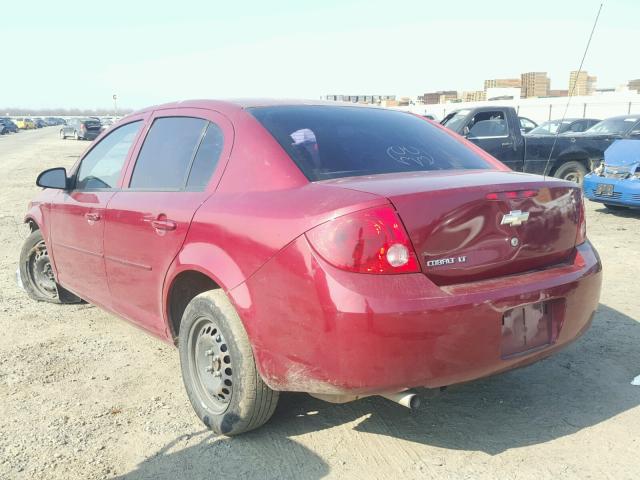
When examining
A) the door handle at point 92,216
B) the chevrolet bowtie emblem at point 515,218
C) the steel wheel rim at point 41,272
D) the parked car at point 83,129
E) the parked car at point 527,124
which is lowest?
the parked car at point 83,129

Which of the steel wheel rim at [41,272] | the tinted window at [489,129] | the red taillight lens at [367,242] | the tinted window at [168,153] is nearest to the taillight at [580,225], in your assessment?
the red taillight lens at [367,242]

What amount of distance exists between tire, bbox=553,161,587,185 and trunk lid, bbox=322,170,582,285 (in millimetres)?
9491

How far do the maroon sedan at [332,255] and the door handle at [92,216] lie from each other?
0.11m

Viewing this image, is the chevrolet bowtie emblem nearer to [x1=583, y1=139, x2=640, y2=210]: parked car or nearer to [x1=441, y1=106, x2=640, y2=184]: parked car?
[x1=583, y1=139, x2=640, y2=210]: parked car

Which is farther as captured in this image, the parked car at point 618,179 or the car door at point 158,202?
the parked car at point 618,179

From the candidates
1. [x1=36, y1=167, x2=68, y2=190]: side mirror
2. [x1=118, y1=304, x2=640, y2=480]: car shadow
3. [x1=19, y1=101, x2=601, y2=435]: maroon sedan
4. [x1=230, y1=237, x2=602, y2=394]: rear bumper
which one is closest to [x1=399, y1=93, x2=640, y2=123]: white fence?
[x1=36, y1=167, x2=68, y2=190]: side mirror

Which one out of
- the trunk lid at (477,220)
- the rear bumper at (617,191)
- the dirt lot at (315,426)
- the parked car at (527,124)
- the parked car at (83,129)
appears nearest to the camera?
the trunk lid at (477,220)

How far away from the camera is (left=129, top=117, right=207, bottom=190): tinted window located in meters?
3.37

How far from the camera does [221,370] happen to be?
2.97 metres

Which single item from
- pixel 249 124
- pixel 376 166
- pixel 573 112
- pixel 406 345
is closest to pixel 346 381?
pixel 406 345

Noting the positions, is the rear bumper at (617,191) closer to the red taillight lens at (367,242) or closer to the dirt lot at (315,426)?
the dirt lot at (315,426)

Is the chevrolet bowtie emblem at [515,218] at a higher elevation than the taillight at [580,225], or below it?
higher

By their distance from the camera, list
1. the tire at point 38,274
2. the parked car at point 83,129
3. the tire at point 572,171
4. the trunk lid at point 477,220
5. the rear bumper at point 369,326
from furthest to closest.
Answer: the parked car at point 83,129 < the tire at point 572,171 < the tire at point 38,274 < the trunk lid at point 477,220 < the rear bumper at point 369,326

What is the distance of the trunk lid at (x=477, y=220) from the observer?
2.43 meters
